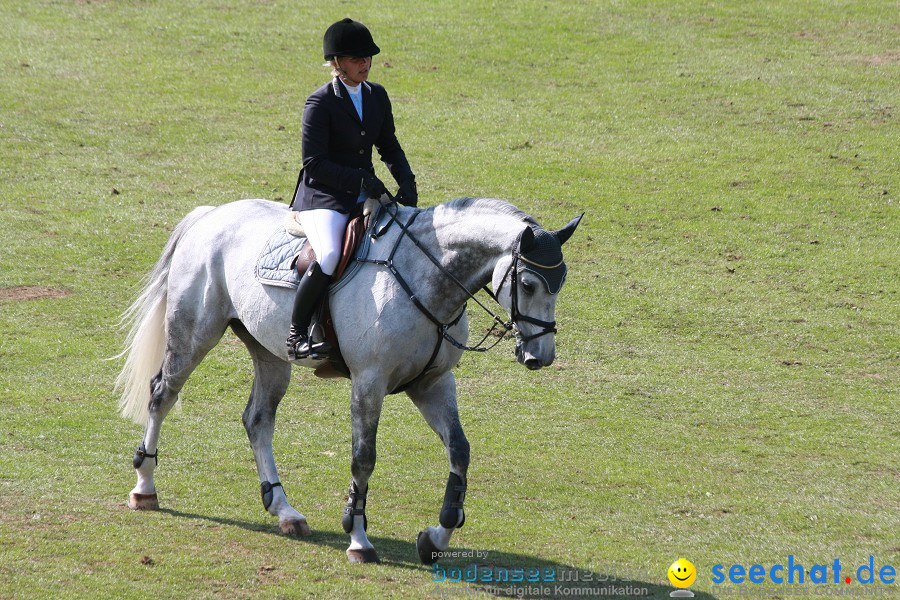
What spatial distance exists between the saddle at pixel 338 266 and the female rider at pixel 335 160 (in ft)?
0.18

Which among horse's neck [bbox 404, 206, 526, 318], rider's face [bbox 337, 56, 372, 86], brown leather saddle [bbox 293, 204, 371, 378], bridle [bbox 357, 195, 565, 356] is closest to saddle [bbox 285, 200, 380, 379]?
brown leather saddle [bbox 293, 204, 371, 378]

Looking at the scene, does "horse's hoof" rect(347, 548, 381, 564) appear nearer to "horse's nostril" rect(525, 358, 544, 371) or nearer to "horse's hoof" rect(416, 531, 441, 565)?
"horse's hoof" rect(416, 531, 441, 565)

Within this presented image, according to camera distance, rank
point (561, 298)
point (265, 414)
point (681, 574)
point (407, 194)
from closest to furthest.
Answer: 1. point (681, 574)
2. point (407, 194)
3. point (265, 414)
4. point (561, 298)

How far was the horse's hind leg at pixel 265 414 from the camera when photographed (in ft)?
28.2

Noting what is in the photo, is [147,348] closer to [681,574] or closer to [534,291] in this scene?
[534,291]

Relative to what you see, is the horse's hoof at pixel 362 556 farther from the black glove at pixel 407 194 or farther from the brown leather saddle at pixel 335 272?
the black glove at pixel 407 194

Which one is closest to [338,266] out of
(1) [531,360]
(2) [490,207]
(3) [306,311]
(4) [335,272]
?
(4) [335,272]

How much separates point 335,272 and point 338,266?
48mm

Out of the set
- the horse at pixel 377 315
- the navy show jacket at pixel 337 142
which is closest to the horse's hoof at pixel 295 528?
the horse at pixel 377 315

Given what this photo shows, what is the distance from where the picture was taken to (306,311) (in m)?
7.77

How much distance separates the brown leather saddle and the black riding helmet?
1.14m

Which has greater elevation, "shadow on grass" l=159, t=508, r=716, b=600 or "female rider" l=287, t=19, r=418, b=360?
"female rider" l=287, t=19, r=418, b=360

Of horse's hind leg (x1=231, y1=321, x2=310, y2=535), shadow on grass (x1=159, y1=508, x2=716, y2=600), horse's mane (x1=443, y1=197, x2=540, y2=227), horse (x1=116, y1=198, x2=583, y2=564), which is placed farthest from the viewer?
horse's hind leg (x1=231, y1=321, x2=310, y2=535)

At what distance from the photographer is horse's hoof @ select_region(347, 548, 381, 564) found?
25.0 ft
